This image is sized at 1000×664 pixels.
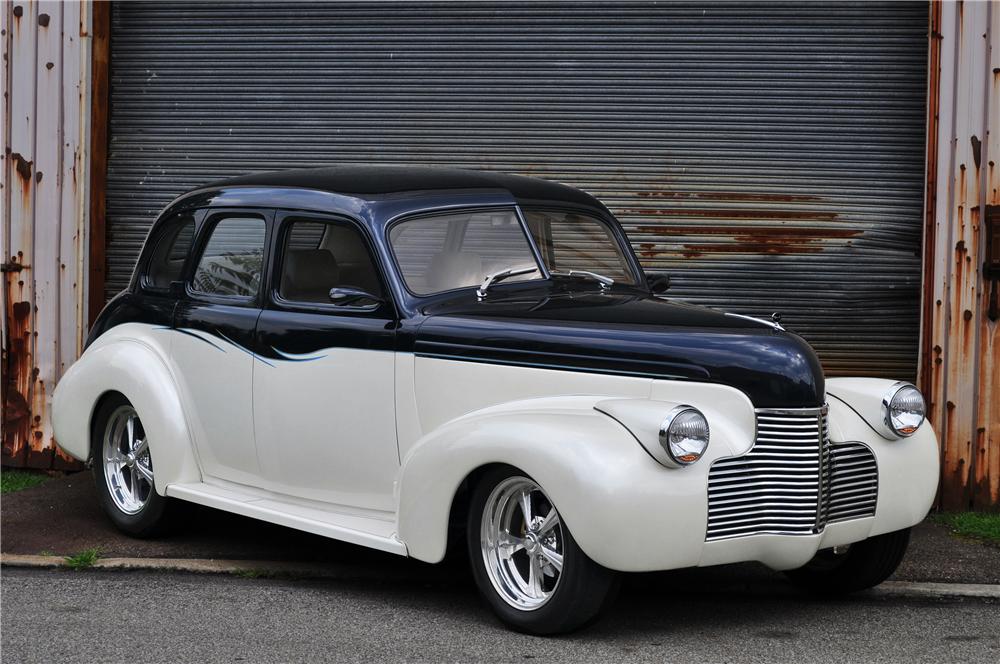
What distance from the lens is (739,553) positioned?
520 cm

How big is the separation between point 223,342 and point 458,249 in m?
1.33

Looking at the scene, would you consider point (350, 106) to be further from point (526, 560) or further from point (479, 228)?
point (526, 560)

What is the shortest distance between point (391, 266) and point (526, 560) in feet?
4.88

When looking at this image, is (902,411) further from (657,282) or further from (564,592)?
(564,592)

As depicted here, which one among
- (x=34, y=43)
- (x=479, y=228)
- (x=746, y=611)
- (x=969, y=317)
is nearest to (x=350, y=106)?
(x=34, y=43)

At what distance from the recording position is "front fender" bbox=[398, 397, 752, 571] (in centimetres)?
499

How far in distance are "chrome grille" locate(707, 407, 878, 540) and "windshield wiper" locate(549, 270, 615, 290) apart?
146cm

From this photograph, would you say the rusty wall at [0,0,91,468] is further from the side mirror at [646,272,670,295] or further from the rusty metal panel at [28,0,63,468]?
the side mirror at [646,272,670,295]

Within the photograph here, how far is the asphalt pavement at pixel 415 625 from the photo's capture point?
5.19 m

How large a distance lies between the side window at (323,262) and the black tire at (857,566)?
2.37 metres

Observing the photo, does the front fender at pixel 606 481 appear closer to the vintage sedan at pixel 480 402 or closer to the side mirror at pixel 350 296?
the vintage sedan at pixel 480 402

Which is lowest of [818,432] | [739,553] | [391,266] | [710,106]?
[739,553]

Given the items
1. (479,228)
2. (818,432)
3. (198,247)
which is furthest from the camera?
(198,247)

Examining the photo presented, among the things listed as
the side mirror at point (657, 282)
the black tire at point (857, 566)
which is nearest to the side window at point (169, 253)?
the side mirror at point (657, 282)
